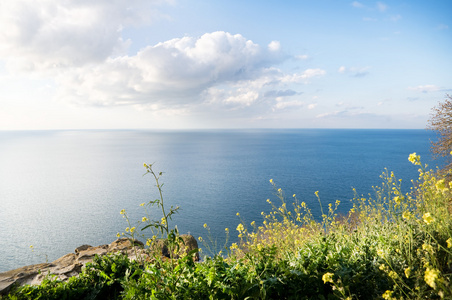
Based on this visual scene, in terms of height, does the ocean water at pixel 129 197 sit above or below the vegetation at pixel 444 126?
below

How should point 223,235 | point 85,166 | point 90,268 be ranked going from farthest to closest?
point 85,166 < point 223,235 < point 90,268

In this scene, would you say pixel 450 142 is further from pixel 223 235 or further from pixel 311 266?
A: pixel 223 235

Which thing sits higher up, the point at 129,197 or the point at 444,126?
the point at 444,126

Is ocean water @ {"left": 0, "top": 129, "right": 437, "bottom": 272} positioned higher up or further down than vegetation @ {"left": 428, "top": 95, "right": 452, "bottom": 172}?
further down

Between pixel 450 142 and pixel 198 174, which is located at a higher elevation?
pixel 450 142

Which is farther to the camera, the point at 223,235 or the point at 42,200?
the point at 42,200

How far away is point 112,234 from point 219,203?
1429 cm

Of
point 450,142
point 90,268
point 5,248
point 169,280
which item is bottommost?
point 5,248

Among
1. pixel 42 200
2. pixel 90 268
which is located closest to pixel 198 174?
pixel 42 200

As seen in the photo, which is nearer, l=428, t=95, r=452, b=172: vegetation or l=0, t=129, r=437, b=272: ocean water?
l=428, t=95, r=452, b=172: vegetation

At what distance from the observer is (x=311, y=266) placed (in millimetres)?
2863

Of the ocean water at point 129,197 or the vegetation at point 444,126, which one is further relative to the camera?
the ocean water at point 129,197

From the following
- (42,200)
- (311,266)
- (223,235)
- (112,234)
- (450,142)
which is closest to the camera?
(311,266)

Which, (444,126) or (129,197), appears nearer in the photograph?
(444,126)
